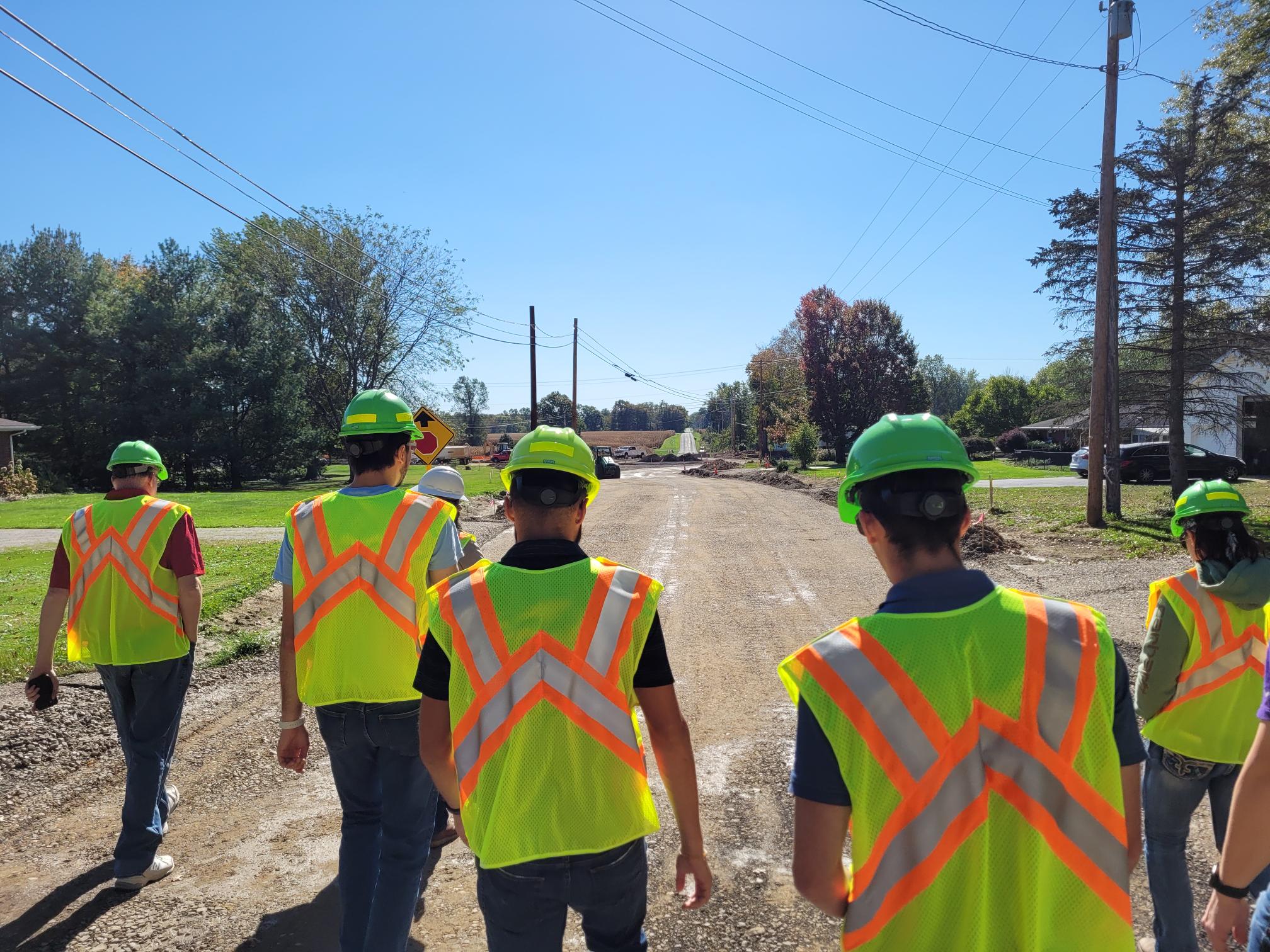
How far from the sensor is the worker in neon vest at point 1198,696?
2.85 metres

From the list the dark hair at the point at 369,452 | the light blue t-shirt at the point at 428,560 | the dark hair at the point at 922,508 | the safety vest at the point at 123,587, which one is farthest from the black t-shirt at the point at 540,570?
the safety vest at the point at 123,587

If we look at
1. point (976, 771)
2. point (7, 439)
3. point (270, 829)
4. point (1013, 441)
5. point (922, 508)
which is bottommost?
point (270, 829)

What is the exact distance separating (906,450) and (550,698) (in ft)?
3.45

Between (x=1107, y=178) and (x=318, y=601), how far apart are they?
17.7m

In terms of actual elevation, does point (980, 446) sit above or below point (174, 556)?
above

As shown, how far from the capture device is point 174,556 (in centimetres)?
401

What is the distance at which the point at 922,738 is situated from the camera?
5.02 feet

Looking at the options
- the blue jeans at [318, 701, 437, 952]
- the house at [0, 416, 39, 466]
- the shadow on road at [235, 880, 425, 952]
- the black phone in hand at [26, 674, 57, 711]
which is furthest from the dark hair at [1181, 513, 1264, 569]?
the house at [0, 416, 39, 466]

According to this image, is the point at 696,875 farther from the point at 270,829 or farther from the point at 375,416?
the point at 270,829

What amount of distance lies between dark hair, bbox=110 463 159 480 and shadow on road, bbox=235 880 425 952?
2.19m

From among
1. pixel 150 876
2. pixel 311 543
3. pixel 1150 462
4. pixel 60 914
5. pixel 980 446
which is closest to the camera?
pixel 311 543

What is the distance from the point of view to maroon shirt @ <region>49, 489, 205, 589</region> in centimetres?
401

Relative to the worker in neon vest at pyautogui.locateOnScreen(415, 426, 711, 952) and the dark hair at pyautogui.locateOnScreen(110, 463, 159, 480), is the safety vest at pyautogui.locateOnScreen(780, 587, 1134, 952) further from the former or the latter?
the dark hair at pyautogui.locateOnScreen(110, 463, 159, 480)

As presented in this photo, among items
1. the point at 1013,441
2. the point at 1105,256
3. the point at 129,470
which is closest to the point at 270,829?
the point at 129,470
